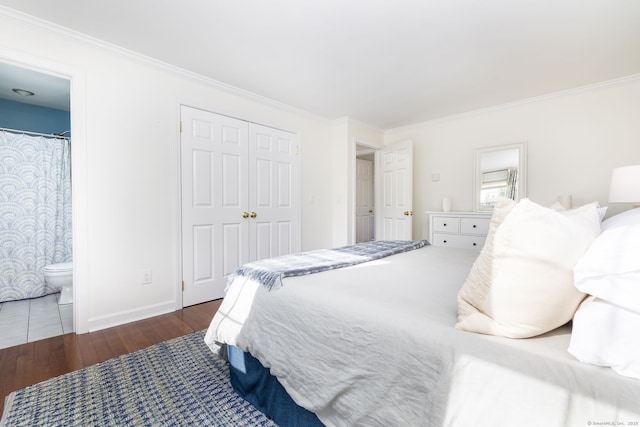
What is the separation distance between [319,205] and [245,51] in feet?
7.66

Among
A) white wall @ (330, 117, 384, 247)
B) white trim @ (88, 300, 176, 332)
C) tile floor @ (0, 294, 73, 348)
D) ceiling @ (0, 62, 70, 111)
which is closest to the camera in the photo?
tile floor @ (0, 294, 73, 348)

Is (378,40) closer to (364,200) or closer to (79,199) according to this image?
(79,199)

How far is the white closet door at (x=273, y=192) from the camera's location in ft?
11.4

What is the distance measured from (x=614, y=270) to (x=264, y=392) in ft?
4.62

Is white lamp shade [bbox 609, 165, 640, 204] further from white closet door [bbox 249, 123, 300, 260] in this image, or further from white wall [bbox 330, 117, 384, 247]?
white closet door [bbox 249, 123, 300, 260]

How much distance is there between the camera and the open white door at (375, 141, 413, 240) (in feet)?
14.6

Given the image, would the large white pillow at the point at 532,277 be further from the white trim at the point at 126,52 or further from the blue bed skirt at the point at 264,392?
the white trim at the point at 126,52

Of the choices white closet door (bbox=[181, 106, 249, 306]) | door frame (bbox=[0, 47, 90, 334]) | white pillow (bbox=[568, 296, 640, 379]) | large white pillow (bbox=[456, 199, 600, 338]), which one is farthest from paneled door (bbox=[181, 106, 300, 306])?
white pillow (bbox=[568, 296, 640, 379])

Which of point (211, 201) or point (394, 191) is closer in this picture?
point (211, 201)

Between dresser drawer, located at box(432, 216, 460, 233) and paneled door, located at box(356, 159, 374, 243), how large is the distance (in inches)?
90.5

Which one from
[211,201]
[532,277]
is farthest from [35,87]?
[532,277]

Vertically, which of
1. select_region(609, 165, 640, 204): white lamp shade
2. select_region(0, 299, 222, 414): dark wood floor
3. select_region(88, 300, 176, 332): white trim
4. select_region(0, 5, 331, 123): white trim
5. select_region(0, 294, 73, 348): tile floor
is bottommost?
select_region(0, 299, 222, 414): dark wood floor

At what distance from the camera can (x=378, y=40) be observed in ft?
7.65

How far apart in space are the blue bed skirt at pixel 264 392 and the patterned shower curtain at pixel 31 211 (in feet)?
10.2
